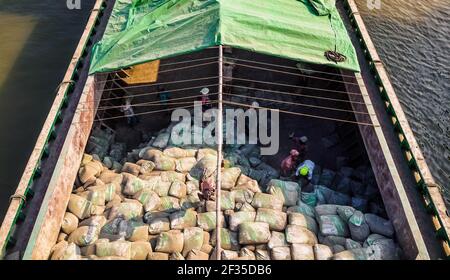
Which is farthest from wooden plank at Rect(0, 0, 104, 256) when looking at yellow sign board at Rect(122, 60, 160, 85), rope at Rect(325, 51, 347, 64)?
rope at Rect(325, 51, 347, 64)

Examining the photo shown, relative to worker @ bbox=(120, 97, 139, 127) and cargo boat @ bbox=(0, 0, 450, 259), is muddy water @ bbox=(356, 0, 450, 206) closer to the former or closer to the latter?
cargo boat @ bbox=(0, 0, 450, 259)

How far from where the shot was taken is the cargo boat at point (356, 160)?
7.13 m

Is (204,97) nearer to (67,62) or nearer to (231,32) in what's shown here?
(231,32)

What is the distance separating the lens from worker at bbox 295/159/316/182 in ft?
29.4

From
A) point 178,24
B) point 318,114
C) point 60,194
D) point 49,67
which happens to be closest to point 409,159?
point 318,114

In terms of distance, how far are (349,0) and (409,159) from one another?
244 inches

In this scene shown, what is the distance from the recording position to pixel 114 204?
324 inches

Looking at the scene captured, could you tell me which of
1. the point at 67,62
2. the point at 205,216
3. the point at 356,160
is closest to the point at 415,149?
the point at 356,160

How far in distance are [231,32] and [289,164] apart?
10.9 feet

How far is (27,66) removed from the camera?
1371cm

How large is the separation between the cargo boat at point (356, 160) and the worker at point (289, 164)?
164 centimetres

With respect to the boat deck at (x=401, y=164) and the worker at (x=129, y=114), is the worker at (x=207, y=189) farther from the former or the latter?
the boat deck at (x=401, y=164)

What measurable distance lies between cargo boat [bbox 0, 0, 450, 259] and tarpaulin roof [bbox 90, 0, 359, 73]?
1.58ft
